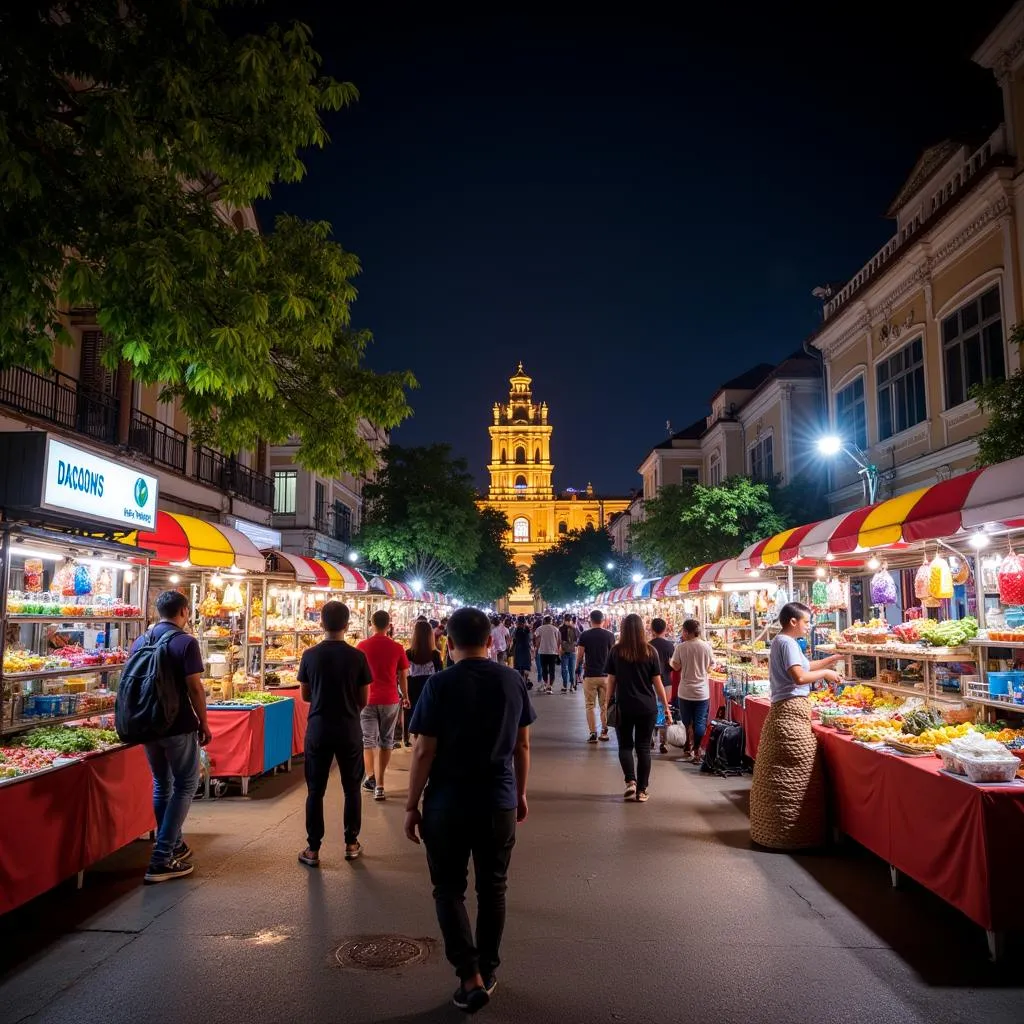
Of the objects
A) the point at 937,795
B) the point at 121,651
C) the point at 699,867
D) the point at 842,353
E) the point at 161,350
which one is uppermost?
the point at 842,353

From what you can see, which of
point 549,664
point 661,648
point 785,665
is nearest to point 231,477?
point 549,664

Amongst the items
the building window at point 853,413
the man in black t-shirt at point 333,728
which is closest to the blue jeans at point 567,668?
the building window at point 853,413

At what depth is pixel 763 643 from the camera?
13.8 m

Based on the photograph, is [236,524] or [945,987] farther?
[236,524]

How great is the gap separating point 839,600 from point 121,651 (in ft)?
29.1

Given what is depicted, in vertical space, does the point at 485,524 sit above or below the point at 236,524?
above

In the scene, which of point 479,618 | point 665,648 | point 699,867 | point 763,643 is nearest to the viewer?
point 479,618

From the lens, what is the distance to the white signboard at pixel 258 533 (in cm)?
2411

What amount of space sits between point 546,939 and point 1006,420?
9489 millimetres

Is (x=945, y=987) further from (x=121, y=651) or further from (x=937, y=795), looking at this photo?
(x=121, y=651)

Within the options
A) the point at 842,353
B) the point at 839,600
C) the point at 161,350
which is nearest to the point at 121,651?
the point at 161,350

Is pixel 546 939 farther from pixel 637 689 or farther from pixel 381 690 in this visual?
pixel 381 690

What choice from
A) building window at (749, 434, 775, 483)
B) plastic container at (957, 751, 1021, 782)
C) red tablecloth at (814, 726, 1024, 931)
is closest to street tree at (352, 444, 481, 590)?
building window at (749, 434, 775, 483)

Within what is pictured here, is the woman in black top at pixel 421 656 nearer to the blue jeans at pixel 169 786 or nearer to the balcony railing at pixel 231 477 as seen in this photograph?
the blue jeans at pixel 169 786
